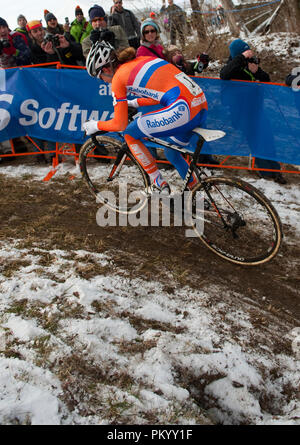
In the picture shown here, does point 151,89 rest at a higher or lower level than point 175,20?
lower

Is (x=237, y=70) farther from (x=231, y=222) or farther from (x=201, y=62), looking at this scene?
(x=231, y=222)

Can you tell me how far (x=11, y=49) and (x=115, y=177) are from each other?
4302 mm

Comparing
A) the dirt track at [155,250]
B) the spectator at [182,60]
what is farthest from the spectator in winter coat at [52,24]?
the dirt track at [155,250]

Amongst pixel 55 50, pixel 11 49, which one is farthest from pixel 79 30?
pixel 11 49

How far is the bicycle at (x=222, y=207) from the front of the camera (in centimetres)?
395

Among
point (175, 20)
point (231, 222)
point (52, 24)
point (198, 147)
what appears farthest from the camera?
point (175, 20)

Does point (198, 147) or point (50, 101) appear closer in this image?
point (198, 147)

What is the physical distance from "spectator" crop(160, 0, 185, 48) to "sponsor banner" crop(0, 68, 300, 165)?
9.17m

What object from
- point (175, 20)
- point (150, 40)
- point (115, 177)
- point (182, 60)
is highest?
point (175, 20)

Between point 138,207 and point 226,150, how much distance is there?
7.78ft

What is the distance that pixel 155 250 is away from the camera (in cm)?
457

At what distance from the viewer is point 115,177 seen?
17.6 ft

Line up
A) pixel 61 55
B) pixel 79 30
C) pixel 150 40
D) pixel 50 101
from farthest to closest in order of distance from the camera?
pixel 79 30 < pixel 61 55 < pixel 50 101 < pixel 150 40
